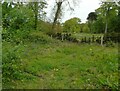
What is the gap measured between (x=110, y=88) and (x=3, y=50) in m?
3.12

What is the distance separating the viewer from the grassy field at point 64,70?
7.45m

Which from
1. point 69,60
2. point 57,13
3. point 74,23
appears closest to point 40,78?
point 69,60

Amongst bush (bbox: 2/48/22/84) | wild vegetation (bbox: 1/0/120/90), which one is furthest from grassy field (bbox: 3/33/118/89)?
bush (bbox: 2/48/22/84)

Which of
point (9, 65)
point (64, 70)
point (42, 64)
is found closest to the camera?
point (9, 65)

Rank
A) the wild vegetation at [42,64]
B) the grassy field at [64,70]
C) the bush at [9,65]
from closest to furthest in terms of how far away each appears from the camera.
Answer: the bush at [9,65] < the wild vegetation at [42,64] < the grassy field at [64,70]

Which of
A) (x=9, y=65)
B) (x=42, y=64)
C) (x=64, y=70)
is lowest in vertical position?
(x=64, y=70)

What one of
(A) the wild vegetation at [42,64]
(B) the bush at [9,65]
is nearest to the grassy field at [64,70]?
(A) the wild vegetation at [42,64]

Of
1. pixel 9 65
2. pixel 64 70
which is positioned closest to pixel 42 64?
pixel 64 70

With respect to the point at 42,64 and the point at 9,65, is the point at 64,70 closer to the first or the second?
the point at 42,64

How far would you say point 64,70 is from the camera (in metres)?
8.96

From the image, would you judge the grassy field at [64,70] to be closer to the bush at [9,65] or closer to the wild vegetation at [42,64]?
the wild vegetation at [42,64]

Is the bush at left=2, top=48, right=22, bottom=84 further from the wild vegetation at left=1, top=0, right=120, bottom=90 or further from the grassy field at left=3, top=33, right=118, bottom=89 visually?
the grassy field at left=3, top=33, right=118, bottom=89

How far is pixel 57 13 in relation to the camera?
20.5 m

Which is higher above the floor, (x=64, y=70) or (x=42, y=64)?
(x=42, y=64)
